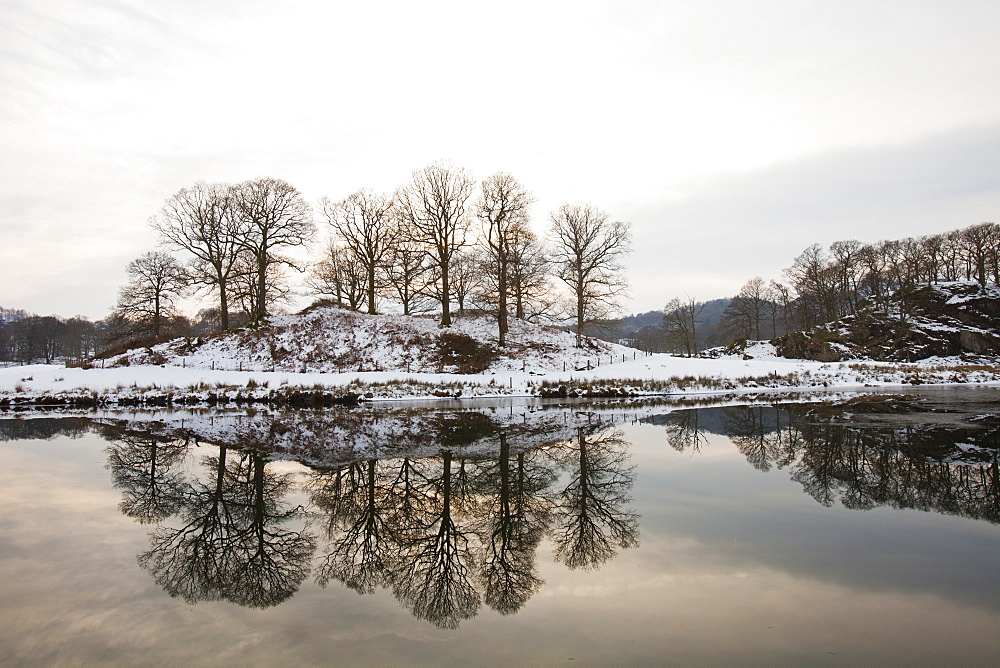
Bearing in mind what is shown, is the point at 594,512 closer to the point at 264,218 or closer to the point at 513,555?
the point at 513,555

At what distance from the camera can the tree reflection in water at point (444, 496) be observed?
4840 millimetres

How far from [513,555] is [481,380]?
25.7 m

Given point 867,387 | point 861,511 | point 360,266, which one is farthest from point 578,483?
point 360,266

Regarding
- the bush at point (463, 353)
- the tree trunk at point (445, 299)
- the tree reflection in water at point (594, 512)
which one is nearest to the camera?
the tree reflection in water at point (594, 512)

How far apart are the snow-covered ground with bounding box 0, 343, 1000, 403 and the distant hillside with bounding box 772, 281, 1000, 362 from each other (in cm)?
1324

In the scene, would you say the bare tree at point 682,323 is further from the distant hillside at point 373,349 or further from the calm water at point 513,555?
the calm water at point 513,555

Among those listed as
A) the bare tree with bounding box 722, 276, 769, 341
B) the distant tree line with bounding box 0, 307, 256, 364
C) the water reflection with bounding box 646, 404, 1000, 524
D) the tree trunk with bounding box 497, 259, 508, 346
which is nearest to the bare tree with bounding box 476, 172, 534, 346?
the tree trunk with bounding box 497, 259, 508, 346

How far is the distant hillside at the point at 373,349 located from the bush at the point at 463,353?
67mm

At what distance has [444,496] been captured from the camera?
7457 mm

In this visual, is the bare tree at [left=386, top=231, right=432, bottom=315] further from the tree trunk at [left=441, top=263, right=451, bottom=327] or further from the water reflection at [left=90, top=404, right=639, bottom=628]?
the water reflection at [left=90, top=404, right=639, bottom=628]

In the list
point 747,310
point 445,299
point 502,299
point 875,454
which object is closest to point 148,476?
point 875,454

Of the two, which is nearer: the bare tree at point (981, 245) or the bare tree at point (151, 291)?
the bare tree at point (151, 291)

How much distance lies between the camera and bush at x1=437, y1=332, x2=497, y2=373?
35719 mm

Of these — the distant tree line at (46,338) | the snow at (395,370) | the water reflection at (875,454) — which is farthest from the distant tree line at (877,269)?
the distant tree line at (46,338)
